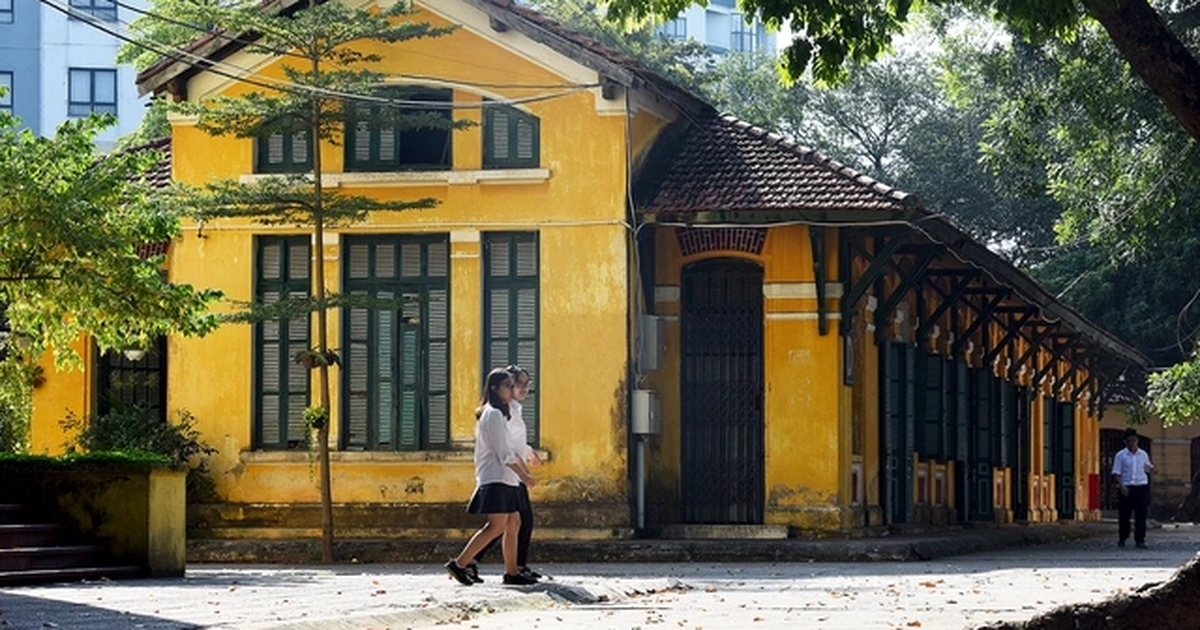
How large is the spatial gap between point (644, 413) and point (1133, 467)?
7580 mm

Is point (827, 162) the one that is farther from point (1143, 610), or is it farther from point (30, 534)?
point (1143, 610)

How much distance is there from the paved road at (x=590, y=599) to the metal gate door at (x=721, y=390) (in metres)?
4.25

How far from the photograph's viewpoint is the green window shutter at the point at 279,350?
27859 millimetres

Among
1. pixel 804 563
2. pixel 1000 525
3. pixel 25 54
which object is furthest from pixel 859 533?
pixel 25 54

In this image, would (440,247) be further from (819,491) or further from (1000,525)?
(1000,525)

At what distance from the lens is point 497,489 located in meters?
17.5

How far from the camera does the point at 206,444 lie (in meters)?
28.0

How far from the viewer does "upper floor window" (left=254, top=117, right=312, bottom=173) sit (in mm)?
27844

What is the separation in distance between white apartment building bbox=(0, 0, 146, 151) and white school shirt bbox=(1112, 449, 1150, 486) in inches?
1673

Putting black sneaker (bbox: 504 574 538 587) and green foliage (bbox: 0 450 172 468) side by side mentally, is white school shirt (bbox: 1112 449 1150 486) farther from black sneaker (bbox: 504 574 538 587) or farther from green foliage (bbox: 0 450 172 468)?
green foliage (bbox: 0 450 172 468)

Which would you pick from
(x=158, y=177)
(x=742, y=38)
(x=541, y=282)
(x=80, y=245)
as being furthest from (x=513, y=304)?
(x=742, y=38)

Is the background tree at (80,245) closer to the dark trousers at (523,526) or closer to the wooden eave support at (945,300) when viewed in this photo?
the dark trousers at (523,526)

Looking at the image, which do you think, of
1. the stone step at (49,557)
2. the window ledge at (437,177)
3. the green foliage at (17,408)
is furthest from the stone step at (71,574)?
the window ledge at (437,177)

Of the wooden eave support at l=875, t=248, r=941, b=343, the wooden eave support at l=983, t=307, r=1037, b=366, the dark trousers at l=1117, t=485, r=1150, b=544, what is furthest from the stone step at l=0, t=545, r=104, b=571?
the wooden eave support at l=983, t=307, r=1037, b=366
